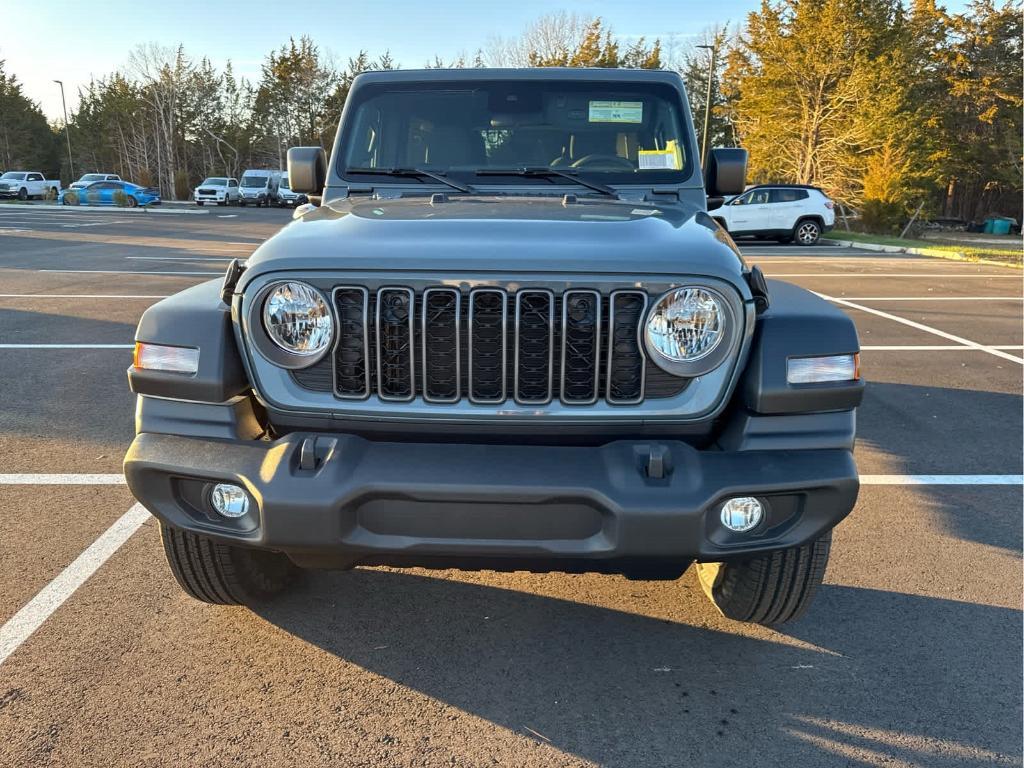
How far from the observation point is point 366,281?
2357 millimetres

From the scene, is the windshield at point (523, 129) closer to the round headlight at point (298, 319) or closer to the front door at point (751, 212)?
the round headlight at point (298, 319)

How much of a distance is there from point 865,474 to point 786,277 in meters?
9.26

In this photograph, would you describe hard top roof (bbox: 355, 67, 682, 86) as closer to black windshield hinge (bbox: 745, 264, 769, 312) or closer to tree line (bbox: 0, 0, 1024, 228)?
black windshield hinge (bbox: 745, 264, 769, 312)

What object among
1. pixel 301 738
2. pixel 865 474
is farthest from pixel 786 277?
pixel 301 738

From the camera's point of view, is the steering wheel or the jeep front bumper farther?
the steering wheel

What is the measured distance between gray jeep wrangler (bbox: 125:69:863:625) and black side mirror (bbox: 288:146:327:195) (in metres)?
1.33

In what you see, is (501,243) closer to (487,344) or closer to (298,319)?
(487,344)

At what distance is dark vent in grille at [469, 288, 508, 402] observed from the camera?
236cm

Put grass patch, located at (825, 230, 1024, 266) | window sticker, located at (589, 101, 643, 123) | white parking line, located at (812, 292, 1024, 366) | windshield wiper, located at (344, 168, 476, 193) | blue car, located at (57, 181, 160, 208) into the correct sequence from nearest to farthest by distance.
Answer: windshield wiper, located at (344, 168, 476, 193) < window sticker, located at (589, 101, 643, 123) < white parking line, located at (812, 292, 1024, 366) < grass patch, located at (825, 230, 1024, 266) < blue car, located at (57, 181, 160, 208)

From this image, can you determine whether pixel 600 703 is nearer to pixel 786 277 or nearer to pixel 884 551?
pixel 884 551

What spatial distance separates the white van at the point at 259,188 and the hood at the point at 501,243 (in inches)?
1649

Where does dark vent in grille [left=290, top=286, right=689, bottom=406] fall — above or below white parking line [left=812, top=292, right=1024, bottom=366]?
above

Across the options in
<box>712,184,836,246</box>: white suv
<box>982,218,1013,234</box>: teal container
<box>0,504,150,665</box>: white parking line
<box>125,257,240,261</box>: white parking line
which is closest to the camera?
<box>0,504,150,665</box>: white parking line

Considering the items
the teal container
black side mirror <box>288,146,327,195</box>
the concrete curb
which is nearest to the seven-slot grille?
black side mirror <box>288,146,327,195</box>
